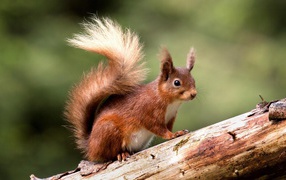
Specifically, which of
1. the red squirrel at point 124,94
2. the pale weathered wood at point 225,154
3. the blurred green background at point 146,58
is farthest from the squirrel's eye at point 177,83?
the blurred green background at point 146,58

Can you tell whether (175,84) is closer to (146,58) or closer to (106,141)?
(106,141)

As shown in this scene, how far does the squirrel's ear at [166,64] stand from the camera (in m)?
3.33

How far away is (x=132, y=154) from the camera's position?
3.35 meters

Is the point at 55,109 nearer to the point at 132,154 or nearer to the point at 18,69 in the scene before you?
the point at 18,69

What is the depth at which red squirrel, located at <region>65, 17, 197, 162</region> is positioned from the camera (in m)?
3.37

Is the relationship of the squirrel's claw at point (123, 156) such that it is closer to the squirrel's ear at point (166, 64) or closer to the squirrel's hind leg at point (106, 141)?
the squirrel's hind leg at point (106, 141)

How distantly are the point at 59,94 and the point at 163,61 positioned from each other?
2034mm

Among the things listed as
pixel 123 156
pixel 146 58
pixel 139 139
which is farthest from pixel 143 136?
pixel 146 58

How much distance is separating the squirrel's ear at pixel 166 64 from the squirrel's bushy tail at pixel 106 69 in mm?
114

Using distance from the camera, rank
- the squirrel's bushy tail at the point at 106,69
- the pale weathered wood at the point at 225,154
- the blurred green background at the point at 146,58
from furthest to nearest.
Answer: the blurred green background at the point at 146,58, the squirrel's bushy tail at the point at 106,69, the pale weathered wood at the point at 225,154

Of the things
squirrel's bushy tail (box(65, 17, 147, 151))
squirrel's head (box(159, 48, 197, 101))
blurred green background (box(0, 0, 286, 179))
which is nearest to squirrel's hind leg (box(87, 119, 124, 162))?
squirrel's bushy tail (box(65, 17, 147, 151))

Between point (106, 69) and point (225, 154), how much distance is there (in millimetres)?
905

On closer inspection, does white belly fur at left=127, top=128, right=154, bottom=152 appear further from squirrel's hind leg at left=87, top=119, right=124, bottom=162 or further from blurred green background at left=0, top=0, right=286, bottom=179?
blurred green background at left=0, top=0, right=286, bottom=179

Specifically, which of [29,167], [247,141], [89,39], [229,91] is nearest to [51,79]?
[29,167]
